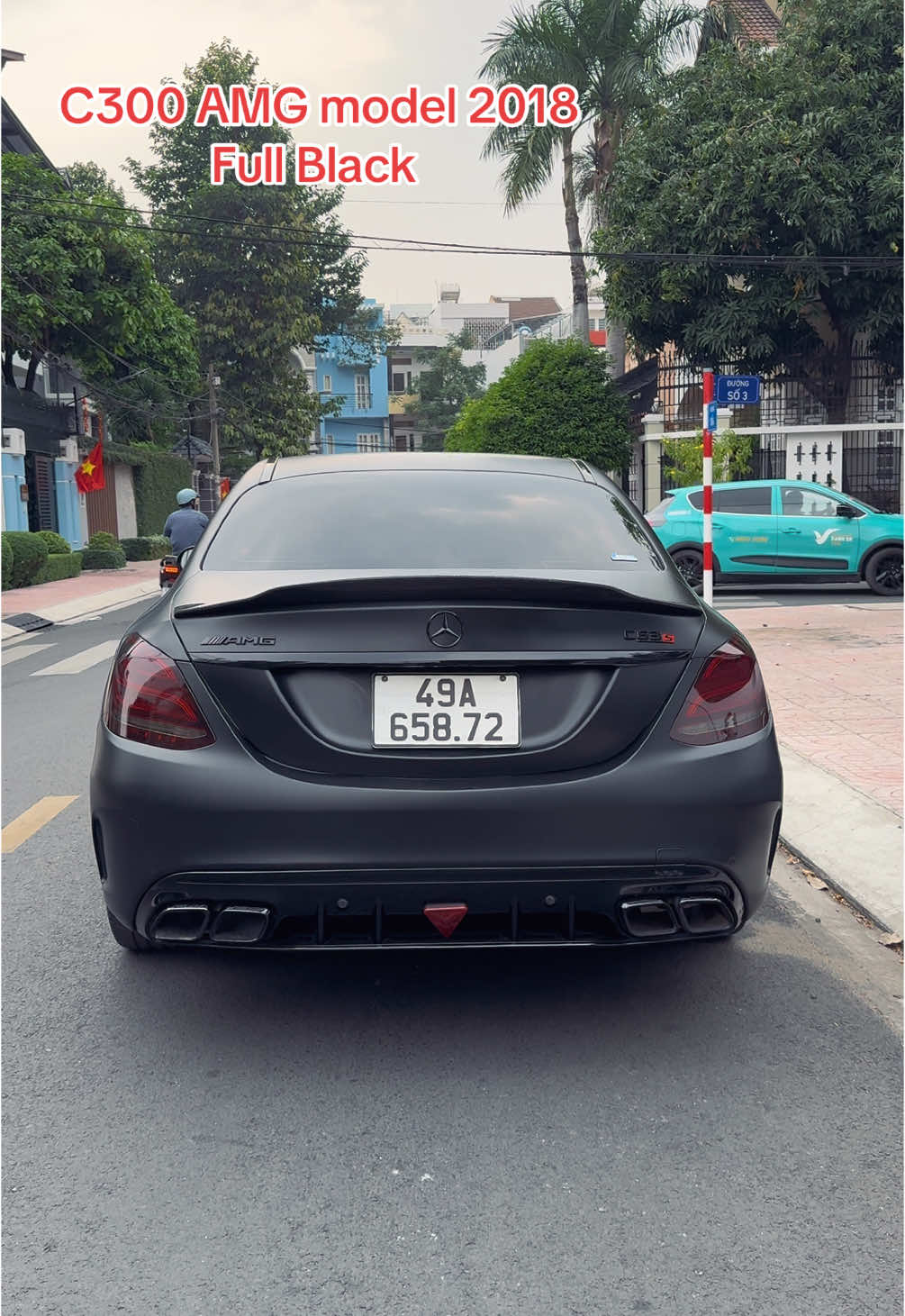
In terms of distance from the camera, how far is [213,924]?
325cm

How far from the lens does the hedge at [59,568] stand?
27169 mm

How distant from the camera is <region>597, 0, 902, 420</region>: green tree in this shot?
24219 millimetres

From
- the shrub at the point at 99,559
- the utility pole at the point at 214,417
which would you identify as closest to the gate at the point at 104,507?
the utility pole at the point at 214,417

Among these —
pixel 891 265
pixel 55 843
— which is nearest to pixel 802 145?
pixel 891 265

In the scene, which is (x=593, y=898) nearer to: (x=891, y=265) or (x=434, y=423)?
(x=891, y=265)

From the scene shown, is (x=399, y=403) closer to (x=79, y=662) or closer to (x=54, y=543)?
(x=54, y=543)

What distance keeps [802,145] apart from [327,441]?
191 ft

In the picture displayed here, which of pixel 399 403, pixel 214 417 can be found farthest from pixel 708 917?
pixel 399 403

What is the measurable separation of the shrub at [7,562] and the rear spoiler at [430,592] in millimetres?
21874

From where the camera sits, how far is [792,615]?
49.9 ft

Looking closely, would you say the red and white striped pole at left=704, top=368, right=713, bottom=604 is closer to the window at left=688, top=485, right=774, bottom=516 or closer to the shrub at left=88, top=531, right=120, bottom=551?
the window at left=688, top=485, right=774, bottom=516

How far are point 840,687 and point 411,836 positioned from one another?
6.78 metres

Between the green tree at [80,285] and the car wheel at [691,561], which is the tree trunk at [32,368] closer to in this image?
the green tree at [80,285]

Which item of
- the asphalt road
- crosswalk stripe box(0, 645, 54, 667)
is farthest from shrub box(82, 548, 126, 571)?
the asphalt road
